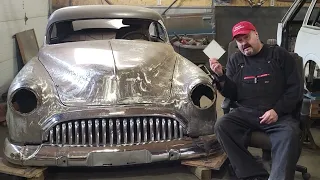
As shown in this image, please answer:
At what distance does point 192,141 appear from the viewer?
140 inches

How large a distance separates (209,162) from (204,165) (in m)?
0.07

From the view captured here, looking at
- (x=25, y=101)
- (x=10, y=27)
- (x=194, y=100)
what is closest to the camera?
(x=25, y=101)

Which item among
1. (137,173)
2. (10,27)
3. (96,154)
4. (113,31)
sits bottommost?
(137,173)

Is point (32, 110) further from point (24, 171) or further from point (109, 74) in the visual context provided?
point (109, 74)

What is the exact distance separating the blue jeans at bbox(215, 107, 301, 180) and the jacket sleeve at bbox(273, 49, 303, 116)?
82 mm

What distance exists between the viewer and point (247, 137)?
10.7 feet

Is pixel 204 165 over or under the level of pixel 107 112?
under

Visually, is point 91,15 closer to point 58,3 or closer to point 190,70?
point 190,70

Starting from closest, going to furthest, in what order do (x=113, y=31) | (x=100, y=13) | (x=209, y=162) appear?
(x=209, y=162) < (x=100, y=13) < (x=113, y=31)

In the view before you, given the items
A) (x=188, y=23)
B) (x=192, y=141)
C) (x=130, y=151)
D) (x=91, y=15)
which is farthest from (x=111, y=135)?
(x=188, y=23)

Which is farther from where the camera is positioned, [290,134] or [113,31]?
[113,31]

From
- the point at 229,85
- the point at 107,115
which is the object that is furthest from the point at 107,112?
the point at 229,85

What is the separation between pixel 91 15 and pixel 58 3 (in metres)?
6.62

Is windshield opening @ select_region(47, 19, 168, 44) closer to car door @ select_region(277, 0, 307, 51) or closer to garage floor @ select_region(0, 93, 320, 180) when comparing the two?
garage floor @ select_region(0, 93, 320, 180)
